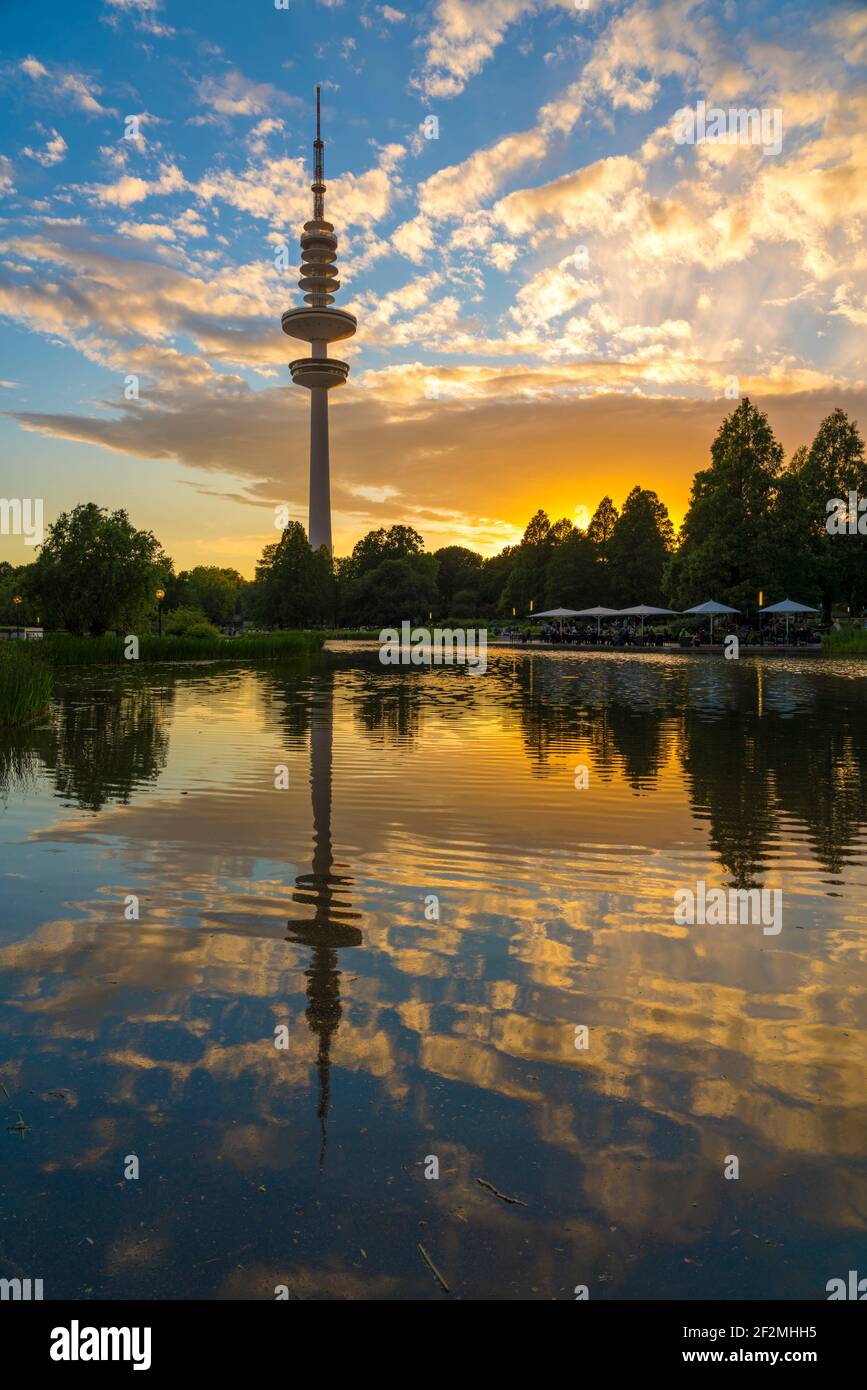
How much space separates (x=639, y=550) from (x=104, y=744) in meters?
81.2

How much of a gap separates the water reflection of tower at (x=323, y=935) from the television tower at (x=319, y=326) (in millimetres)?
123304

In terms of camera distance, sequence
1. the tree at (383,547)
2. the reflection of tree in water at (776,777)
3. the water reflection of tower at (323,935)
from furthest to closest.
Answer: the tree at (383,547) → the reflection of tree in water at (776,777) → the water reflection of tower at (323,935)

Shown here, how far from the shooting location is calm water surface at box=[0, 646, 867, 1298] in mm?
3135

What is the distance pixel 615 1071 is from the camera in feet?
14.1

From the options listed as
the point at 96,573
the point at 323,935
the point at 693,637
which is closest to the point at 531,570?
the point at 693,637

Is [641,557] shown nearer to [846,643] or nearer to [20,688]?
[846,643]

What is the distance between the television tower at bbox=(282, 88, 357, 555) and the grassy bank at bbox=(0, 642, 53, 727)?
11059cm

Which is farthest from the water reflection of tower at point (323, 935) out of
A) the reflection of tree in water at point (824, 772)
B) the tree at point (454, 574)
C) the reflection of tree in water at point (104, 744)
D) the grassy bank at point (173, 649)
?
the tree at point (454, 574)

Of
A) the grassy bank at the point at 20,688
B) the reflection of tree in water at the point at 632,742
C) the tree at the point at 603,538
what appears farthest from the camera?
the tree at the point at 603,538

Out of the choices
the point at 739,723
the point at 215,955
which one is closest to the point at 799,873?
the point at 215,955

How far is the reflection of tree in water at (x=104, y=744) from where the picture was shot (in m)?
12.2

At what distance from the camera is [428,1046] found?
4.54 metres

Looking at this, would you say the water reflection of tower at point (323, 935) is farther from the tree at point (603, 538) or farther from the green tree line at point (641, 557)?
the tree at point (603, 538)
